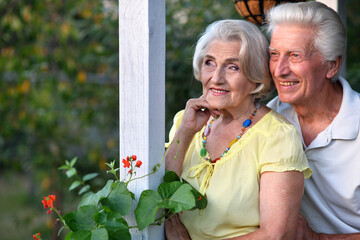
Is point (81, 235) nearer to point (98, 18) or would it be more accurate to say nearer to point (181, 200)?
point (181, 200)

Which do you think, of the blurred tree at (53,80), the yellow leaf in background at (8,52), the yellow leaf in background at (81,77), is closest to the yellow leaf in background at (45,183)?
the blurred tree at (53,80)

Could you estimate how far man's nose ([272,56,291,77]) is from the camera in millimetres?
1992

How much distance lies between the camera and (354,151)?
210 cm

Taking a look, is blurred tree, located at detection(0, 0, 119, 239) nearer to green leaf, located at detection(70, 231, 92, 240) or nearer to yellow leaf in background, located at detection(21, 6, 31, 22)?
yellow leaf in background, located at detection(21, 6, 31, 22)

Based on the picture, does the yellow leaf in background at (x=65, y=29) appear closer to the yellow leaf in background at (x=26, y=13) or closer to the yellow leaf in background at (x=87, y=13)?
the yellow leaf in background at (x=87, y=13)

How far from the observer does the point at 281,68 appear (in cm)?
199

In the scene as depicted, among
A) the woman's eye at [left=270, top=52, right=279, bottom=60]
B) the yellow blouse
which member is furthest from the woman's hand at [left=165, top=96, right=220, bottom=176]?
the woman's eye at [left=270, top=52, right=279, bottom=60]

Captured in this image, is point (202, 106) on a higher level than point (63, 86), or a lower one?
higher

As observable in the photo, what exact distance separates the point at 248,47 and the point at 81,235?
3.12 ft

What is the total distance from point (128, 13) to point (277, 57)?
0.70 metres

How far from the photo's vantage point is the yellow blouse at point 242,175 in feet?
5.93

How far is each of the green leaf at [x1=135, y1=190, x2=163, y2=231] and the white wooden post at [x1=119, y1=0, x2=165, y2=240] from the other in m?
0.06

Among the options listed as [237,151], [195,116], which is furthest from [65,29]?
[237,151]

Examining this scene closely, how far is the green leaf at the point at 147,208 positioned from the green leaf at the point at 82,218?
146mm
